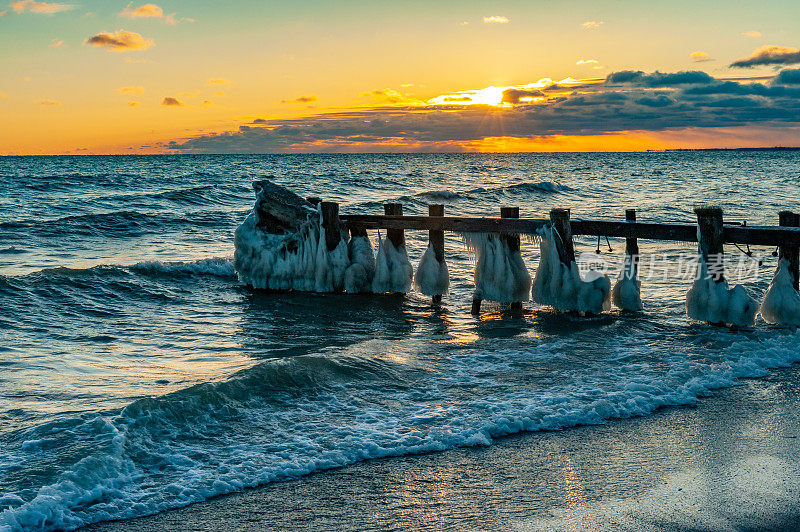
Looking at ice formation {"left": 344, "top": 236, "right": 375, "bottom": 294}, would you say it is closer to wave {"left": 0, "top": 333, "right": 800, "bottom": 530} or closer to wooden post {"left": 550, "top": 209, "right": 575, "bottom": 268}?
wooden post {"left": 550, "top": 209, "right": 575, "bottom": 268}

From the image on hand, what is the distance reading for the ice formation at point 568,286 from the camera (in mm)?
10945

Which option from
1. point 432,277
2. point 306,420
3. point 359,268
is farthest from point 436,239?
point 306,420

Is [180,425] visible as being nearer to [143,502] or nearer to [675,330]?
[143,502]

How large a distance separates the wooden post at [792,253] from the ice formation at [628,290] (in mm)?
2270

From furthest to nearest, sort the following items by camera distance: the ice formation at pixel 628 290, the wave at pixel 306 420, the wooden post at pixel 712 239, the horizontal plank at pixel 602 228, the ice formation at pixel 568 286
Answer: the ice formation at pixel 628 290 < the ice formation at pixel 568 286 < the wooden post at pixel 712 239 < the horizontal plank at pixel 602 228 < the wave at pixel 306 420

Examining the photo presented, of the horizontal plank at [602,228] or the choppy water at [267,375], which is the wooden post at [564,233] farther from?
the choppy water at [267,375]

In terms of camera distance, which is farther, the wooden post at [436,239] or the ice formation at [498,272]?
the wooden post at [436,239]

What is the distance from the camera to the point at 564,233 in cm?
1105

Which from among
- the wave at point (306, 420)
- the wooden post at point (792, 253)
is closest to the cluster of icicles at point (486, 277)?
the wooden post at point (792, 253)

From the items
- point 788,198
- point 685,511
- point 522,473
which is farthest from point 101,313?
point 788,198

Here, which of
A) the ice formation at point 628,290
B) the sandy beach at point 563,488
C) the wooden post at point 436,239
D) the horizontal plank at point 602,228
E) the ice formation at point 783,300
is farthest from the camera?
the wooden post at point 436,239

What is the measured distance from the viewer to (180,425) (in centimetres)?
641

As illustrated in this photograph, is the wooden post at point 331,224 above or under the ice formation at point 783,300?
above

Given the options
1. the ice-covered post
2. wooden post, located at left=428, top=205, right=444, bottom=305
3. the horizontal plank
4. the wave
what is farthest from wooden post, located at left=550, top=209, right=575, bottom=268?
the wave
